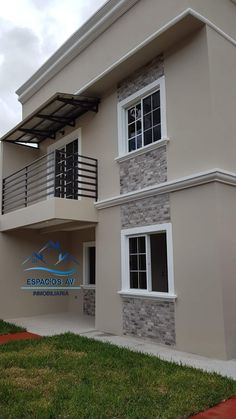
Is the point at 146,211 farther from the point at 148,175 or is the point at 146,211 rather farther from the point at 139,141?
the point at 139,141

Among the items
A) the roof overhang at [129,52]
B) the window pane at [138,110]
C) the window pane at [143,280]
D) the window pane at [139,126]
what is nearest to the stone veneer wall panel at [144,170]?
the window pane at [139,126]

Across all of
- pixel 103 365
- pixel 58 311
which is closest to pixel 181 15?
pixel 103 365

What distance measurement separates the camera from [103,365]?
248 inches

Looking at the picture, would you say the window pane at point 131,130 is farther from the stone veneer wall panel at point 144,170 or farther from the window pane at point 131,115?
the stone veneer wall panel at point 144,170

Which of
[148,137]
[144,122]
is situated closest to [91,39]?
[144,122]

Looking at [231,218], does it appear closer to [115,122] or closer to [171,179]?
[171,179]

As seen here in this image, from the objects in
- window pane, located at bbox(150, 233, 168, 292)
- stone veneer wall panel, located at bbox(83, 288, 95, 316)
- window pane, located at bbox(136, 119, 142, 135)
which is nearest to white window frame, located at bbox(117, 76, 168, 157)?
window pane, located at bbox(136, 119, 142, 135)

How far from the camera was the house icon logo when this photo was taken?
1253cm

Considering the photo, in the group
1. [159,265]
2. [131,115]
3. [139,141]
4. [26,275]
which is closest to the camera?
[139,141]

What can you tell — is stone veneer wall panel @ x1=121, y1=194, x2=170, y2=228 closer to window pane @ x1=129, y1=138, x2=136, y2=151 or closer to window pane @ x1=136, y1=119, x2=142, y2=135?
window pane @ x1=129, y1=138, x2=136, y2=151

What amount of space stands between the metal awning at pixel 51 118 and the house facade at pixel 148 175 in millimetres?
64

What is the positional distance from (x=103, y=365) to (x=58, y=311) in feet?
22.7

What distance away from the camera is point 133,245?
918cm

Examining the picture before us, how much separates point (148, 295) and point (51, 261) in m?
5.52
